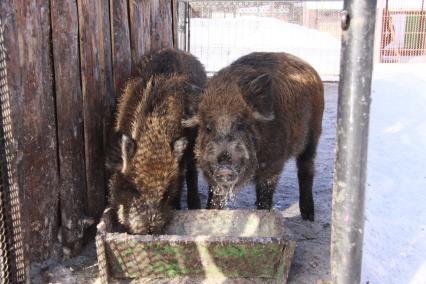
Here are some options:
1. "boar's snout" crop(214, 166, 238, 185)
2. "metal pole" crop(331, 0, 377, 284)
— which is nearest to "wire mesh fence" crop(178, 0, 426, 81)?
"boar's snout" crop(214, 166, 238, 185)

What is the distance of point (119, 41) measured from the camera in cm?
488

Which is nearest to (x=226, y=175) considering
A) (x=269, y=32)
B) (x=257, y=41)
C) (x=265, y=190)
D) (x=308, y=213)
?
(x=265, y=190)

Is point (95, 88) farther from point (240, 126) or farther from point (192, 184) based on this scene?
point (192, 184)

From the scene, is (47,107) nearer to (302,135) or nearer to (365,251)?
(302,135)

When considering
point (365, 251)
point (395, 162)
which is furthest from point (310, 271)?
point (395, 162)

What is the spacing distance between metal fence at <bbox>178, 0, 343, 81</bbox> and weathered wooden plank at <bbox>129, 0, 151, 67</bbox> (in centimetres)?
758

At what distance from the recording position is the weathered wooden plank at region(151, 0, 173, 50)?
19.2ft

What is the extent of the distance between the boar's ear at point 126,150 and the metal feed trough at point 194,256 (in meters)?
0.42

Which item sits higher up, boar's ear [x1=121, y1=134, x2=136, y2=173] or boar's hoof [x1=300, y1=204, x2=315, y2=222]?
boar's ear [x1=121, y1=134, x2=136, y2=173]

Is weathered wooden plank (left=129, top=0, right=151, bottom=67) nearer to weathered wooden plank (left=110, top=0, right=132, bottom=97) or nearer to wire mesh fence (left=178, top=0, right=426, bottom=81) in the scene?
weathered wooden plank (left=110, top=0, right=132, bottom=97)

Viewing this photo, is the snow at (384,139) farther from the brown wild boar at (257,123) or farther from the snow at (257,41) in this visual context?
the brown wild boar at (257,123)

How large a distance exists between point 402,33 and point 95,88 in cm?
1272

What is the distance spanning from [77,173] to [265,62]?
2016mm

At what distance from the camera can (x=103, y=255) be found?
361cm
